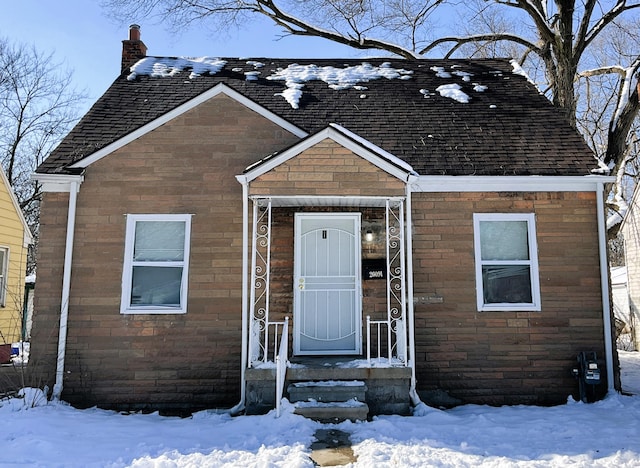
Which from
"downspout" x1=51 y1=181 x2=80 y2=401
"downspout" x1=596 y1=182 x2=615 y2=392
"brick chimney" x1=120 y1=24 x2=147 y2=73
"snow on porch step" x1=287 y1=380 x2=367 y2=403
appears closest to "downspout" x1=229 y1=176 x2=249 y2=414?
"snow on porch step" x1=287 y1=380 x2=367 y2=403

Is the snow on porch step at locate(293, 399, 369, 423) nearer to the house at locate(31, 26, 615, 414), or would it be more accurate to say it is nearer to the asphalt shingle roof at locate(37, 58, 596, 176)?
the house at locate(31, 26, 615, 414)

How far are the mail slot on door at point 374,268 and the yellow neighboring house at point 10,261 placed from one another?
928cm

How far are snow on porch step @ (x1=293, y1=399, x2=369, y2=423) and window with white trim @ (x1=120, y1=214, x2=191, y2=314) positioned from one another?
8.38ft

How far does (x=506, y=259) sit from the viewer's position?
25.5 feet

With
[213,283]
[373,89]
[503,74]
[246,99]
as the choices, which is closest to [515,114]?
[503,74]

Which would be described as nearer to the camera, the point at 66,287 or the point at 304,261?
the point at 66,287

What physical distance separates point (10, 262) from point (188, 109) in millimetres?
8256

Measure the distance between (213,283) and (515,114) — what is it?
20.9 ft

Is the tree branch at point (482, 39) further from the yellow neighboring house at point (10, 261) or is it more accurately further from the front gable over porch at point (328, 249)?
the yellow neighboring house at point (10, 261)

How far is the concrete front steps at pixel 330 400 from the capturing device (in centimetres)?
614

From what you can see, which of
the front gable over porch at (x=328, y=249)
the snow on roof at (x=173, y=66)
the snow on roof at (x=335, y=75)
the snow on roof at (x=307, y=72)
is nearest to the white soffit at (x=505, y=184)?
the front gable over porch at (x=328, y=249)

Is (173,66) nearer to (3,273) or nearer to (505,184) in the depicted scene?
(3,273)

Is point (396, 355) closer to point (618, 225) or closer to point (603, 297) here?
point (603, 297)

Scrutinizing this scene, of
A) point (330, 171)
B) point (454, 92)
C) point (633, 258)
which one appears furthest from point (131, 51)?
point (633, 258)
